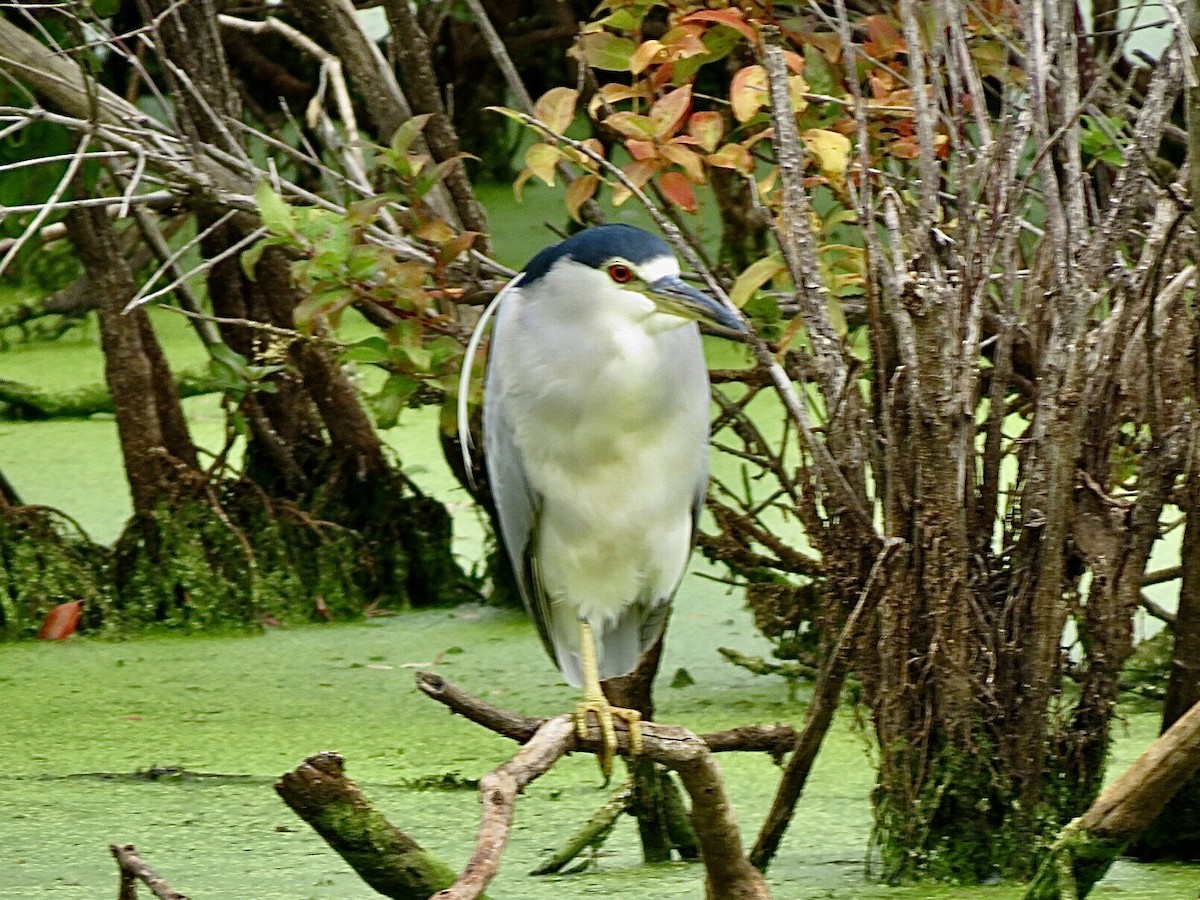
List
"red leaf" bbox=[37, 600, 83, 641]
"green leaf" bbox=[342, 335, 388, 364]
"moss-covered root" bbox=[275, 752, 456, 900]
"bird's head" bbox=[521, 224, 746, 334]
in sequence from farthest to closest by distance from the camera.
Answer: "red leaf" bbox=[37, 600, 83, 641] < "green leaf" bbox=[342, 335, 388, 364] < "bird's head" bbox=[521, 224, 746, 334] < "moss-covered root" bbox=[275, 752, 456, 900]

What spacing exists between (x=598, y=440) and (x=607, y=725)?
1.17 ft

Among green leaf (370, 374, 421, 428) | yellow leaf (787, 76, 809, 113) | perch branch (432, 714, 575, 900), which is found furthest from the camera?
green leaf (370, 374, 421, 428)

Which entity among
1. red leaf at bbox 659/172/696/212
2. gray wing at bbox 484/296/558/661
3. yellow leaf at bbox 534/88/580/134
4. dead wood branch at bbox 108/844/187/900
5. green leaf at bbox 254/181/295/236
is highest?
yellow leaf at bbox 534/88/580/134

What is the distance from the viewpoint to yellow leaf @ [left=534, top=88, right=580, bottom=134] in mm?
2635

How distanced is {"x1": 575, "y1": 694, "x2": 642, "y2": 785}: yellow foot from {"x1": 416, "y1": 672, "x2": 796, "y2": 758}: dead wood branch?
0.02 m

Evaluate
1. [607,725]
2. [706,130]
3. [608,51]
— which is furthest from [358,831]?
[608,51]

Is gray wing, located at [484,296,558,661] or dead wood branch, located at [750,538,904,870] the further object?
gray wing, located at [484,296,558,661]

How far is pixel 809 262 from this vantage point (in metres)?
2.22

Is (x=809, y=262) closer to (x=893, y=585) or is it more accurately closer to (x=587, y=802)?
(x=893, y=585)

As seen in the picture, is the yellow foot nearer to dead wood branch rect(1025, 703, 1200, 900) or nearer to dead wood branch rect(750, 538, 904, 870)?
dead wood branch rect(750, 538, 904, 870)

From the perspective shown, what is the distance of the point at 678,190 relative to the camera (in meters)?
2.59

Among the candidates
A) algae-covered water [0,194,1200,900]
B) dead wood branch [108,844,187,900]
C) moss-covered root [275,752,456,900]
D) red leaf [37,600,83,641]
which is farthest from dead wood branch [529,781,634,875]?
red leaf [37,600,83,641]

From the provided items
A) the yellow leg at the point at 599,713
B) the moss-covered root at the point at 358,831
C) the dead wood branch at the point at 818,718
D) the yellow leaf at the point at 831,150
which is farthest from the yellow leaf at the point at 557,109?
the moss-covered root at the point at 358,831

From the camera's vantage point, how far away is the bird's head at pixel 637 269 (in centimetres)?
195
